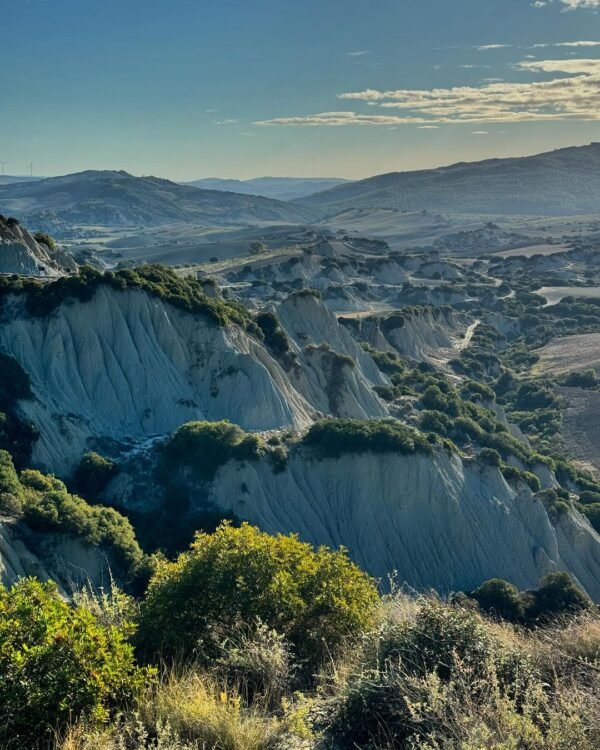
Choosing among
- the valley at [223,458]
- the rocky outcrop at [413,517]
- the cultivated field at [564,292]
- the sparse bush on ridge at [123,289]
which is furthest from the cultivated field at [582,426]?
the cultivated field at [564,292]

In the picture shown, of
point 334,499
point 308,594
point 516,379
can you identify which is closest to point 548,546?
point 334,499

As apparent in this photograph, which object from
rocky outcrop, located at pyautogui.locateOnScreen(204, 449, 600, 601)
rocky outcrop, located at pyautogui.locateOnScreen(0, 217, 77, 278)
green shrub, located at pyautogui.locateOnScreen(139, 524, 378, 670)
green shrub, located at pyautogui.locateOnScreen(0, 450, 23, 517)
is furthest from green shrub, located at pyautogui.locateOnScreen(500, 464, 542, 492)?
rocky outcrop, located at pyautogui.locateOnScreen(0, 217, 77, 278)

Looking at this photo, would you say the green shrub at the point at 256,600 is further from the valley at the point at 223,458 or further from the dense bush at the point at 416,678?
the valley at the point at 223,458

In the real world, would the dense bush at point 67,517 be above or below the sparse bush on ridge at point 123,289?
below

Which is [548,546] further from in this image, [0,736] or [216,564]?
[0,736]

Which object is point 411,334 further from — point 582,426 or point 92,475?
point 92,475

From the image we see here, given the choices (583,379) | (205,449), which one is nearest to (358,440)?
(205,449)
